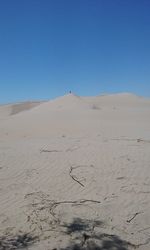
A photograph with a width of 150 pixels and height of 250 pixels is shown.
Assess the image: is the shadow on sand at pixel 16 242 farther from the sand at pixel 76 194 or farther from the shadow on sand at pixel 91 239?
the shadow on sand at pixel 91 239

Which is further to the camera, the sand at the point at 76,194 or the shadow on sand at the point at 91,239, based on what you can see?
the sand at the point at 76,194

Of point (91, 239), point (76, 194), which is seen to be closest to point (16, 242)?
point (91, 239)

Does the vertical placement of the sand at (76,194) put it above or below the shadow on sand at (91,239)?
above

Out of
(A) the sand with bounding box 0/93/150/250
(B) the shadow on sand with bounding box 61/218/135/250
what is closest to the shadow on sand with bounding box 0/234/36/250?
(A) the sand with bounding box 0/93/150/250

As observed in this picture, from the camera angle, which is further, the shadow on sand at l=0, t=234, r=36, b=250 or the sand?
the sand

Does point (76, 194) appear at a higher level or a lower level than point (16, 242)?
higher

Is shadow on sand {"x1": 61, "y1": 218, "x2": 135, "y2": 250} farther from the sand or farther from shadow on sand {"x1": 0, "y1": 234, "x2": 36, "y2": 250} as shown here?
shadow on sand {"x1": 0, "y1": 234, "x2": 36, "y2": 250}

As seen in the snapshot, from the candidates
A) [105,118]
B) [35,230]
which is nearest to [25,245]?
[35,230]

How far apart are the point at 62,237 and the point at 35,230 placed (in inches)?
19.6

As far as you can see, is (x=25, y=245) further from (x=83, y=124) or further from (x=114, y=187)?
(x=83, y=124)

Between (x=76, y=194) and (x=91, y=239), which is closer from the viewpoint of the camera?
(x=91, y=239)

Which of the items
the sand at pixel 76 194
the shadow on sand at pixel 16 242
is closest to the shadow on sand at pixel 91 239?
the sand at pixel 76 194

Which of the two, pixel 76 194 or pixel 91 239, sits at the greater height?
pixel 76 194

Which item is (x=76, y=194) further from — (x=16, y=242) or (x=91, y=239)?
(x=16, y=242)
